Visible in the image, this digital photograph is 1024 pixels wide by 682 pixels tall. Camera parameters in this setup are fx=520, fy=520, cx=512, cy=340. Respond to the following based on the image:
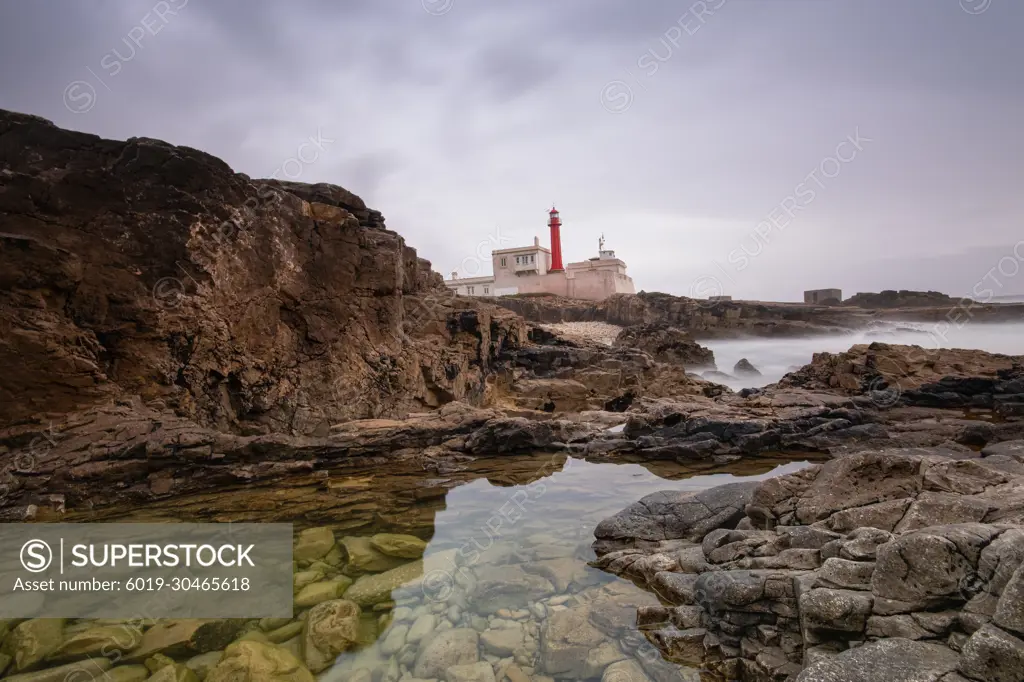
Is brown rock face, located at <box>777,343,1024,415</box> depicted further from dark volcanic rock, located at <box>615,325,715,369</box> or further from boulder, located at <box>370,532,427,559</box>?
boulder, located at <box>370,532,427,559</box>

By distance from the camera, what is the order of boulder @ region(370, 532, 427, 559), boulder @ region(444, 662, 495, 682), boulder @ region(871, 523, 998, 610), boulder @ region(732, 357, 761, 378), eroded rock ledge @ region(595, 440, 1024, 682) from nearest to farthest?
eroded rock ledge @ region(595, 440, 1024, 682), boulder @ region(871, 523, 998, 610), boulder @ region(444, 662, 495, 682), boulder @ region(370, 532, 427, 559), boulder @ region(732, 357, 761, 378)

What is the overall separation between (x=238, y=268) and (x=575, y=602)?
9344 mm

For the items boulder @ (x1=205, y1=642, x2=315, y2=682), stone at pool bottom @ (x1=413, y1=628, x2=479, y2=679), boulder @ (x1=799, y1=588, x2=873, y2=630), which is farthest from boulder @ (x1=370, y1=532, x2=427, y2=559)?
boulder @ (x1=799, y1=588, x2=873, y2=630)

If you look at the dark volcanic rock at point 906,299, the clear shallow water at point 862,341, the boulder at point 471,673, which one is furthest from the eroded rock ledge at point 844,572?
the dark volcanic rock at point 906,299

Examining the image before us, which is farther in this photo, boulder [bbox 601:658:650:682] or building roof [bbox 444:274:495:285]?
building roof [bbox 444:274:495:285]

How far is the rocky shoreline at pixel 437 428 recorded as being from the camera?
3.97 m

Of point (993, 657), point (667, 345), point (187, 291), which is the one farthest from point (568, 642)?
point (667, 345)

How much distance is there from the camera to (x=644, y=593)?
5.38 metres

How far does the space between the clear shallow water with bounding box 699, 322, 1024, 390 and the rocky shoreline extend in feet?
46.6

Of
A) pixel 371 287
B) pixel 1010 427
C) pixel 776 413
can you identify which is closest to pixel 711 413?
pixel 776 413

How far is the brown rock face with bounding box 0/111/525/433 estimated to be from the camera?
859 centimetres

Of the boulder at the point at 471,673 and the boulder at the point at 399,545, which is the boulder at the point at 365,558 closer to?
the boulder at the point at 399,545

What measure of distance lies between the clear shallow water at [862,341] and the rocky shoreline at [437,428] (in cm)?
1421

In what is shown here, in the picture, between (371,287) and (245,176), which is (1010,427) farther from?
(245,176)
